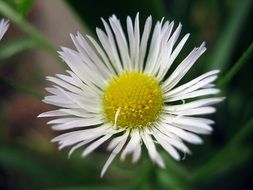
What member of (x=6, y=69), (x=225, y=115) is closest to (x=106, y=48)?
(x=225, y=115)

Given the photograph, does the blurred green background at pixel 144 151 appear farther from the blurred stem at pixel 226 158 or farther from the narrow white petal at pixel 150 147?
the narrow white petal at pixel 150 147

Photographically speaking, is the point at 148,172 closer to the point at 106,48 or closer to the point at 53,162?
the point at 106,48

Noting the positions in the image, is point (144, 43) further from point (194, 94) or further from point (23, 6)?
point (23, 6)

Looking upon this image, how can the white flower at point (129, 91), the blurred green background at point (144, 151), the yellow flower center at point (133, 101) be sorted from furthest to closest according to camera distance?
the blurred green background at point (144, 151), the yellow flower center at point (133, 101), the white flower at point (129, 91)

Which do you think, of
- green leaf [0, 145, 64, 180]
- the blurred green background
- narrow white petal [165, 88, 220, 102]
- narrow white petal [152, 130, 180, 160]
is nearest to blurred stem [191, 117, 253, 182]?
the blurred green background

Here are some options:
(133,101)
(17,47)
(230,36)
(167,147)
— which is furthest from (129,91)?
(230,36)

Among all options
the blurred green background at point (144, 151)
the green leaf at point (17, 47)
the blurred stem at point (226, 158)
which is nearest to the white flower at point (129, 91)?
the blurred green background at point (144, 151)
